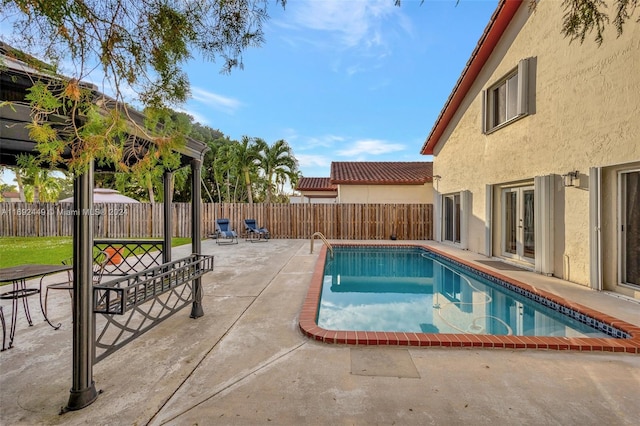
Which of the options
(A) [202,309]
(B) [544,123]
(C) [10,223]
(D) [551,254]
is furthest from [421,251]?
(C) [10,223]

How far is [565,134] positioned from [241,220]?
12.4 meters

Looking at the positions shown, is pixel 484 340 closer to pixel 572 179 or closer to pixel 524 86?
pixel 572 179

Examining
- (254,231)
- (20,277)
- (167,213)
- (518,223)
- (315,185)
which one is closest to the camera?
(20,277)

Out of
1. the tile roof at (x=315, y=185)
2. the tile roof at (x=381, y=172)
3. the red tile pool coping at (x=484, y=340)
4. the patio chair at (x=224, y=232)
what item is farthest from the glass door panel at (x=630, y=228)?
the tile roof at (x=315, y=185)

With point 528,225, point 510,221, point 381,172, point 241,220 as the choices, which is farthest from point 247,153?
point 528,225

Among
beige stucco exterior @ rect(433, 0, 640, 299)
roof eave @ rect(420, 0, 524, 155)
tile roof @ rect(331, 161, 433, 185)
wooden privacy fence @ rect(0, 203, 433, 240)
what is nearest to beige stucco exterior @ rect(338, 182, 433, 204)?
tile roof @ rect(331, 161, 433, 185)

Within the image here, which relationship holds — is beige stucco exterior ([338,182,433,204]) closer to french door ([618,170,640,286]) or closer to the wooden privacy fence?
the wooden privacy fence

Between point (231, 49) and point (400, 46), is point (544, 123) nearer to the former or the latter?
point (400, 46)

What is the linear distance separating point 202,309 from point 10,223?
663 inches

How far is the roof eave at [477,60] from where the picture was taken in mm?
7598

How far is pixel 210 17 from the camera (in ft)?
8.34

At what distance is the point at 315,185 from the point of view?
2105 cm

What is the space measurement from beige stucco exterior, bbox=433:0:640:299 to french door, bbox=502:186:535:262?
0.19m

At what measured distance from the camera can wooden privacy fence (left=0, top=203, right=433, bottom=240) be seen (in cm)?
1400
